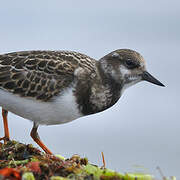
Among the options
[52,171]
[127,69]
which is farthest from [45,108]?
[52,171]

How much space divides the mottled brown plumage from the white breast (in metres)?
0.09

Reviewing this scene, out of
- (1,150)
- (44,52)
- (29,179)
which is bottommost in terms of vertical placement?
(1,150)

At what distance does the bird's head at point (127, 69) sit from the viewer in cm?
597

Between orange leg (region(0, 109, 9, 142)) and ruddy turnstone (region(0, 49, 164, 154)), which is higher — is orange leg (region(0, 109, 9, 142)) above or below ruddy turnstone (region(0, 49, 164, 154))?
below

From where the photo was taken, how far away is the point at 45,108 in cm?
566

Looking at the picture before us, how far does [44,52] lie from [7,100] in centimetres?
98

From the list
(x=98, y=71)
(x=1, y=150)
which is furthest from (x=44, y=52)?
(x=1, y=150)

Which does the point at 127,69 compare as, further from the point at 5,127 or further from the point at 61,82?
the point at 5,127

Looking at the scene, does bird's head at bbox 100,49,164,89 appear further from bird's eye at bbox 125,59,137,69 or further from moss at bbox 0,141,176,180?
moss at bbox 0,141,176,180

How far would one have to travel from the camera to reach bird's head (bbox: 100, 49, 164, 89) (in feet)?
19.6

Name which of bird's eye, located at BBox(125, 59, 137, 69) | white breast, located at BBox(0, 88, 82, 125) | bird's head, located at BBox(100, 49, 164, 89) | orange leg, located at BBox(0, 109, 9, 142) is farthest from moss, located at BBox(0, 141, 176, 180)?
bird's eye, located at BBox(125, 59, 137, 69)

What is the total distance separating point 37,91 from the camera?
5766mm

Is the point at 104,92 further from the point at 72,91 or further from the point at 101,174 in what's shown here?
the point at 101,174

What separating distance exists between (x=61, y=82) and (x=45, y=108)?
0.46 m
